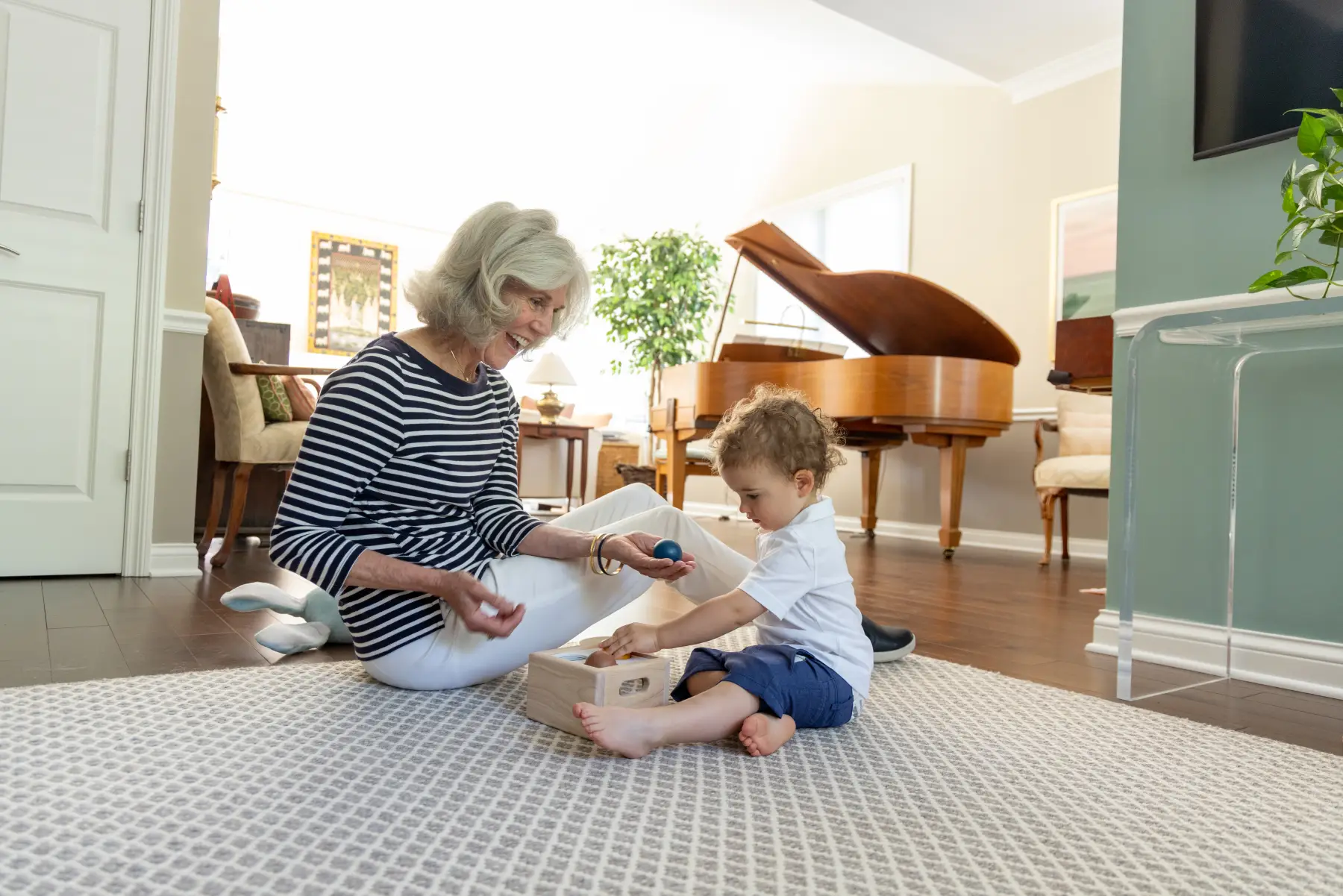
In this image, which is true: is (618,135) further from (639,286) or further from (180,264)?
(180,264)

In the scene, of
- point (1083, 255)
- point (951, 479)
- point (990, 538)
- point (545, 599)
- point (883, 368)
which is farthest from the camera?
point (990, 538)

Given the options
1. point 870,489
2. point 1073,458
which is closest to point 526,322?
point 1073,458

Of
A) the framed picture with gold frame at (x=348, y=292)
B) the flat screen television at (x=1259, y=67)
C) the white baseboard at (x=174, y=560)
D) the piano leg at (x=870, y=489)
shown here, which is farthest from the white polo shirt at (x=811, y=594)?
the framed picture with gold frame at (x=348, y=292)

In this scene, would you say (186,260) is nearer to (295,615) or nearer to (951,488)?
(295,615)

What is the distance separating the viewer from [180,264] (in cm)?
→ 311

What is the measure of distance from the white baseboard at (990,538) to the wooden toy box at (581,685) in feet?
12.4

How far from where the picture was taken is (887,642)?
1976 mm

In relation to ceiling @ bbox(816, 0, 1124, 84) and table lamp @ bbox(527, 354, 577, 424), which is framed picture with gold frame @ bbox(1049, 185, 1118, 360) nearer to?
ceiling @ bbox(816, 0, 1124, 84)

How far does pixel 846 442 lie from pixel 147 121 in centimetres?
365

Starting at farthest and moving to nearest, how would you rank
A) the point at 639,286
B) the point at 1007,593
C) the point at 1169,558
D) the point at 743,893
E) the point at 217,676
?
the point at 639,286 < the point at 1007,593 < the point at 1169,558 < the point at 217,676 < the point at 743,893

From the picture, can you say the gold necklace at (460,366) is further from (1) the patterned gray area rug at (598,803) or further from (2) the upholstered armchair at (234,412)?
(2) the upholstered armchair at (234,412)

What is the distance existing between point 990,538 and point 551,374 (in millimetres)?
4042

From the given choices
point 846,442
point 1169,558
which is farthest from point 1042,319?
point 1169,558

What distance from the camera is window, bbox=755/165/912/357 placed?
20.0 feet
